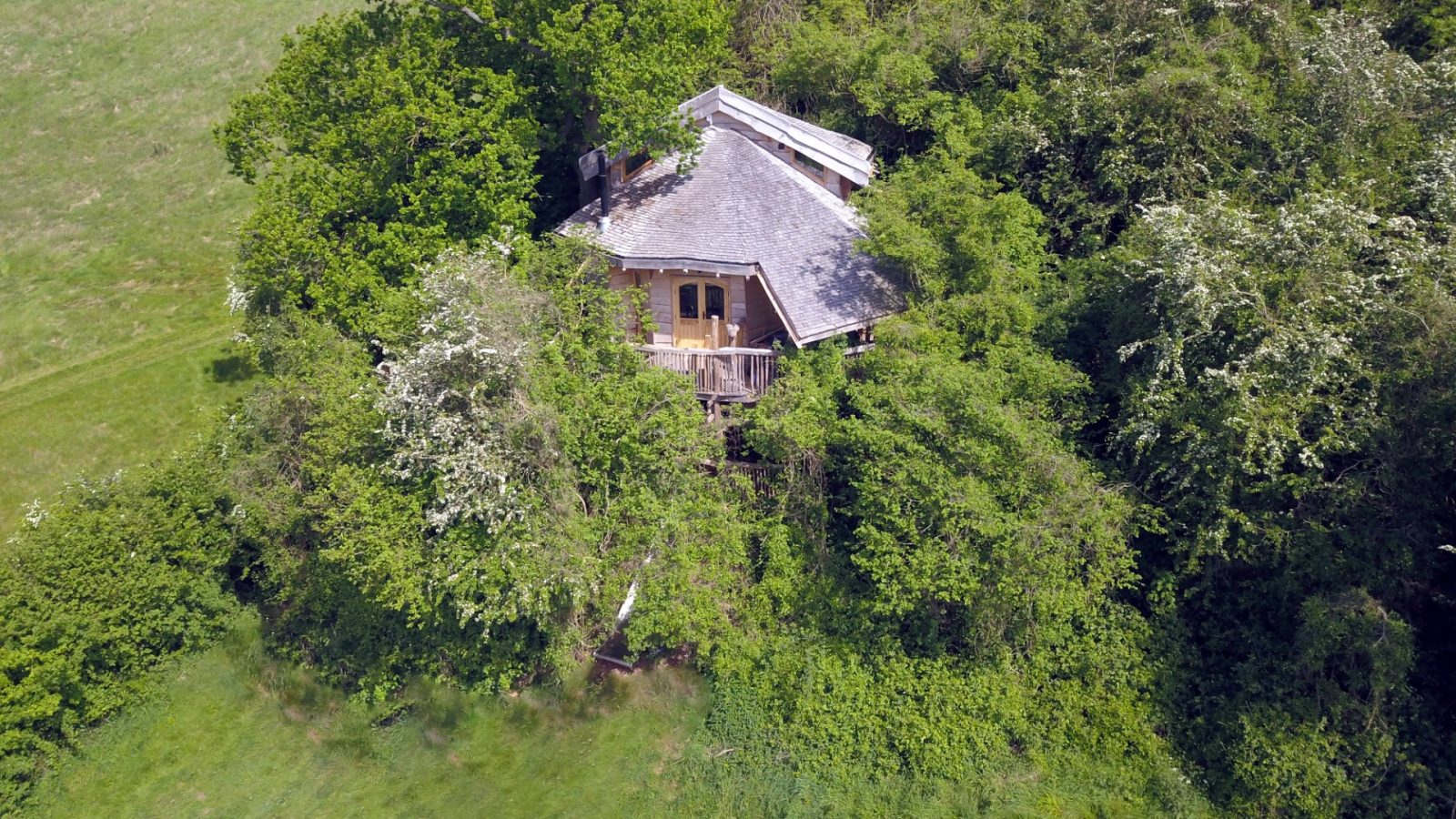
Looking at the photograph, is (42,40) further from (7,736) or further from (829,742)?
(829,742)

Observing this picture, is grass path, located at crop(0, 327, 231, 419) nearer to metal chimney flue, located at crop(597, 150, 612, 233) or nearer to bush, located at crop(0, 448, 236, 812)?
bush, located at crop(0, 448, 236, 812)

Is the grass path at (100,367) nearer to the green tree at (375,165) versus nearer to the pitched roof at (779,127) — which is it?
the green tree at (375,165)

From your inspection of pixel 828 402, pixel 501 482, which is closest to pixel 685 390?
pixel 828 402

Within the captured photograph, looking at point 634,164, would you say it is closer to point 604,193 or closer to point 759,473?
point 604,193

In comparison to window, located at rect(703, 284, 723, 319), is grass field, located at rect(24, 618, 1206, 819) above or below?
below

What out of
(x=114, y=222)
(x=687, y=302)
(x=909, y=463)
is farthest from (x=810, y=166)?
(x=114, y=222)

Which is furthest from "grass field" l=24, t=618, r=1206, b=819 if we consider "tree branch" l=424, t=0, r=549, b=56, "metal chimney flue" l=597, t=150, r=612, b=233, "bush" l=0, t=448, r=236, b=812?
"tree branch" l=424, t=0, r=549, b=56
